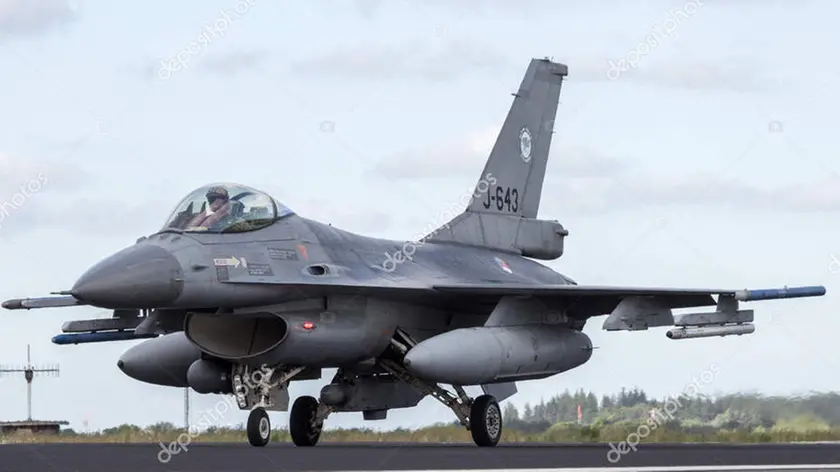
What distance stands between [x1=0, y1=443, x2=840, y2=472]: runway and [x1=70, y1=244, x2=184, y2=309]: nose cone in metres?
1.76

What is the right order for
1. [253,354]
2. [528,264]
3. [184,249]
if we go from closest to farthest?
[184,249] < [253,354] < [528,264]

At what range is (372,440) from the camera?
24.6 meters

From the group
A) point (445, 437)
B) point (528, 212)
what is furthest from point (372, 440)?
point (528, 212)

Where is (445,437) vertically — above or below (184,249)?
below

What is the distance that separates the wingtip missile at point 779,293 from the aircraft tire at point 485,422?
11.9ft

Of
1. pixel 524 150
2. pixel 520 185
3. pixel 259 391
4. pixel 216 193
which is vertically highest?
pixel 524 150

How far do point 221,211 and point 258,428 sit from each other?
2785 millimetres

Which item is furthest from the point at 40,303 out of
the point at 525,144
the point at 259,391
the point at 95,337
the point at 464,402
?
the point at 525,144

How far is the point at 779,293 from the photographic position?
20844mm

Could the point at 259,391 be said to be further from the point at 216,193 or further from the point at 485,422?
the point at 485,422

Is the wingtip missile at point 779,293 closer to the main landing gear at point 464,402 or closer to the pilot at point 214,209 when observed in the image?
the main landing gear at point 464,402

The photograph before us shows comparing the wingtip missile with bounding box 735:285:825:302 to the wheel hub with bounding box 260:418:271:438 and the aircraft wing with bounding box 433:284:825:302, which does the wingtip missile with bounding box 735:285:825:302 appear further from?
the wheel hub with bounding box 260:418:271:438

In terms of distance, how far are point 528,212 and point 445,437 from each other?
13.0ft

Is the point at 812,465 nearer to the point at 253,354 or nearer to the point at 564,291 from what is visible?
the point at 564,291
